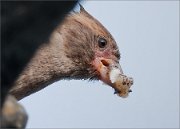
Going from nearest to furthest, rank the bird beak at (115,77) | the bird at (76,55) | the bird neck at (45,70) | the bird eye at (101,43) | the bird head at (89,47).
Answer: the bird neck at (45,70) → the bird at (76,55) → the bird head at (89,47) → the bird beak at (115,77) → the bird eye at (101,43)

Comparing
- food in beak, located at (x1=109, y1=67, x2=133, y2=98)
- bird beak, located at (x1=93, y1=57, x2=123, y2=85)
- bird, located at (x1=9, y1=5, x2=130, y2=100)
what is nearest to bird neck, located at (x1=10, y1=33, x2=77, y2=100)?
bird, located at (x1=9, y1=5, x2=130, y2=100)

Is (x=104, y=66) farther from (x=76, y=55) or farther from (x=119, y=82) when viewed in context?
(x=76, y=55)

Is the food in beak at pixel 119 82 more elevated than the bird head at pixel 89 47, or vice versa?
the bird head at pixel 89 47

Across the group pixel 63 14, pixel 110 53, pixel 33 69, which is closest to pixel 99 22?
pixel 110 53

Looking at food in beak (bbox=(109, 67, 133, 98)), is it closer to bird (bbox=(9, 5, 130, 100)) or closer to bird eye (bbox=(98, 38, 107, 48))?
bird (bbox=(9, 5, 130, 100))

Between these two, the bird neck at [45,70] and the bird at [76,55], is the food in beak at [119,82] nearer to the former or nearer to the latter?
the bird at [76,55]

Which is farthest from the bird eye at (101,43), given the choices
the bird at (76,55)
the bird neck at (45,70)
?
the bird neck at (45,70)

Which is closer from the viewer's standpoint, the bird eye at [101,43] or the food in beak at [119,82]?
the food in beak at [119,82]

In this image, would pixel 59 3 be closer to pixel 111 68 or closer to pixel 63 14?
pixel 63 14
